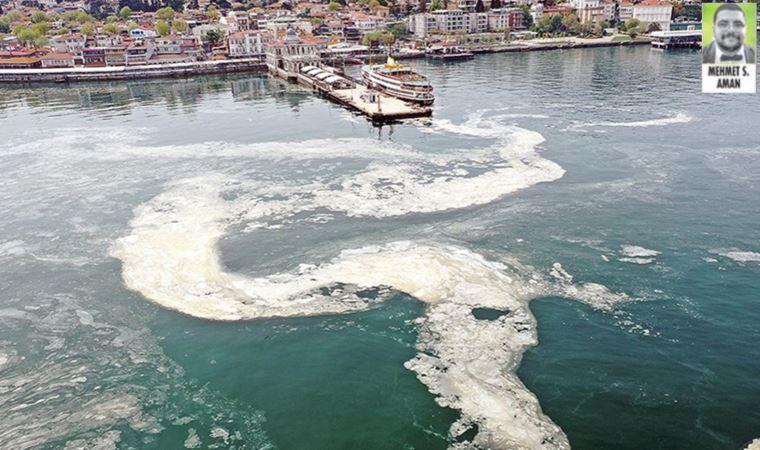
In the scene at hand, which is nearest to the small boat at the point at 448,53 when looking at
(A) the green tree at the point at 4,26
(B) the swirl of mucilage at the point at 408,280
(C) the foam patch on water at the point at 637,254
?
(B) the swirl of mucilage at the point at 408,280

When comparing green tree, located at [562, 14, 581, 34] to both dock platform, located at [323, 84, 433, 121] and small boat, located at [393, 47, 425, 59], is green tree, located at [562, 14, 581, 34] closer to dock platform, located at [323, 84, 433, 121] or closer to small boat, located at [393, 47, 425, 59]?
small boat, located at [393, 47, 425, 59]

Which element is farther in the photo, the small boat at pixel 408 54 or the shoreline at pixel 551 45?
the shoreline at pixel 551 45

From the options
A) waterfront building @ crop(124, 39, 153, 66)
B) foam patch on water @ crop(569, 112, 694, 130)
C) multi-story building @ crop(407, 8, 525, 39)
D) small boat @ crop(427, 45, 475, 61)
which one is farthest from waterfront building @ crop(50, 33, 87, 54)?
foam patch on water @ crop(569, 112, 694, 130)

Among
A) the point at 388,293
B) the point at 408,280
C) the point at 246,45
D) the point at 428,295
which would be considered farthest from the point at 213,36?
the point at 428,295

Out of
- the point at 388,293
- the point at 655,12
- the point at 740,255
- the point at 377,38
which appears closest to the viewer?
the point at 388,293

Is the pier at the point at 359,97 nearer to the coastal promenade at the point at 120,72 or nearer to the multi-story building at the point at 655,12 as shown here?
the coastal promenade at the point at 120,72

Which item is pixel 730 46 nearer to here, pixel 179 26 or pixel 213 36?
pixel 213 36
